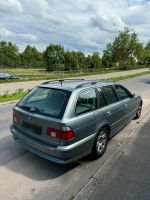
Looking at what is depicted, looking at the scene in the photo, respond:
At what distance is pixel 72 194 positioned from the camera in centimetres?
334

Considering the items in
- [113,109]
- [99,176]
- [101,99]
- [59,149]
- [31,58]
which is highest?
[31,58]

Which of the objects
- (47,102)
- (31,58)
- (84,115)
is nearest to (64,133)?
(84,115)

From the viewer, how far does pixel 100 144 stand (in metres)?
4.59

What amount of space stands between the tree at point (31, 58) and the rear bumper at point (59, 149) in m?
93.2

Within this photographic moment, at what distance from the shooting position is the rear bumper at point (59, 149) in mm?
3641

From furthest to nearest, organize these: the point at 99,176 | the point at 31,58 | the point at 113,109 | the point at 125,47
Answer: the point at 31,58
the point at 125,47
the point at 113,109
the point at 99,176

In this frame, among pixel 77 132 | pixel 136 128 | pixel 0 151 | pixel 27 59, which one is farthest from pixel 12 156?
pixel 27 59

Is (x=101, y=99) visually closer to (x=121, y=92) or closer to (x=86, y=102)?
(x=86, y=102)

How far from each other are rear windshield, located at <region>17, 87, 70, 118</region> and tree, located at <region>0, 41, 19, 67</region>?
8578 cm

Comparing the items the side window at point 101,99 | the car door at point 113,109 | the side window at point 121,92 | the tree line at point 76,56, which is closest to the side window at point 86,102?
the side window at point 101,99

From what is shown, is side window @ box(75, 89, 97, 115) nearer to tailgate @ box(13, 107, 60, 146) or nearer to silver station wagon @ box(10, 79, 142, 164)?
silver station wagon @ box(10, 79, 142, 164)

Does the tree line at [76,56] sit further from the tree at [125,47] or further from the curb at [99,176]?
the curb at [99,176]

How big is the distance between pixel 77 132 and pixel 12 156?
1.63 meters

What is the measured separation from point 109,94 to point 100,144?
1.24 m
